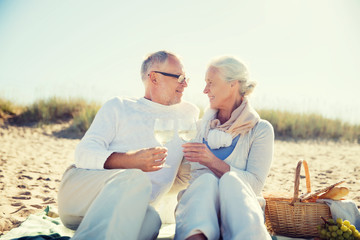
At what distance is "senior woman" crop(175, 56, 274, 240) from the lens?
2.13 m

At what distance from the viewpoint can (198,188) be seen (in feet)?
7.67

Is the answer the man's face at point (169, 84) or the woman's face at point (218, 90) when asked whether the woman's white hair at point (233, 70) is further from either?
the man's face at point (169, 84)

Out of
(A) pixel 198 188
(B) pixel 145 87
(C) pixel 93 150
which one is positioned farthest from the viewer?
(B) pixel 145 87

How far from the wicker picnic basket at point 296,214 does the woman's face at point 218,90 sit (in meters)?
0.95

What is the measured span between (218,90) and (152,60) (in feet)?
2.57

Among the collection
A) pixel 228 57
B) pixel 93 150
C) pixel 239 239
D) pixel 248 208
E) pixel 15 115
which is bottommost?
pixel 15 115

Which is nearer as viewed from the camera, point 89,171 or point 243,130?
point 89,171

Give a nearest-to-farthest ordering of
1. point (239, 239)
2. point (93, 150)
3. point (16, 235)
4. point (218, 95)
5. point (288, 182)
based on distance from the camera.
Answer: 1. point (239, 239)
2. point (93, 150)
3. point (16, 235)
4. point (218, 95)
5. point (288, 182)

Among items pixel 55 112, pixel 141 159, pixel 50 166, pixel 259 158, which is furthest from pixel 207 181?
pixel 55 112

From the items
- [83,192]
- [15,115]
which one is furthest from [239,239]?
[15,115]

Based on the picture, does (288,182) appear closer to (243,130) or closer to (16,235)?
(243,130)

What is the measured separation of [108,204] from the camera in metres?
1.99

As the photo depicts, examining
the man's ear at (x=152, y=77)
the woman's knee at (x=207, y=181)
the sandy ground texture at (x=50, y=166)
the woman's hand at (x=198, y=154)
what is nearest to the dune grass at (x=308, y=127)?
the sandy ground texture at (x=50, y=166)

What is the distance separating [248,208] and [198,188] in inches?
15.1
